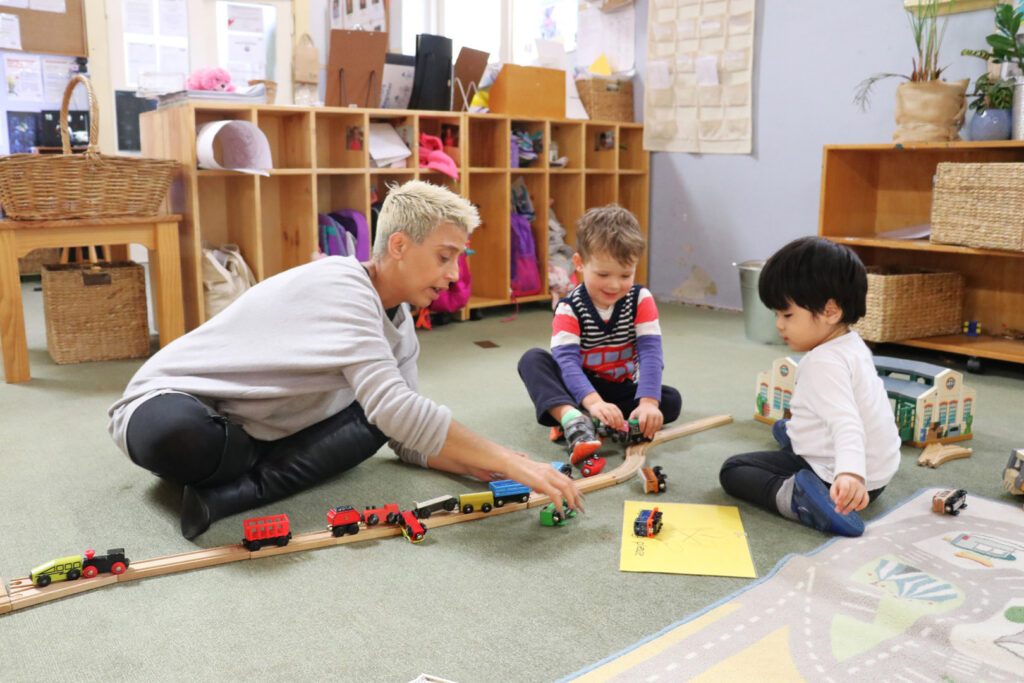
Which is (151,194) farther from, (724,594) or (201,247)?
(724,594)

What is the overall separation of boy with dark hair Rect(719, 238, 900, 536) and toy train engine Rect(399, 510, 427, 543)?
0.68m

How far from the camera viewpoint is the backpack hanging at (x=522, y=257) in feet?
13.2

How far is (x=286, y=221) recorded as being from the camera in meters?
3.56

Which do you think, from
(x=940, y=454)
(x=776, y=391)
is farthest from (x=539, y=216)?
(x=940, y=454)

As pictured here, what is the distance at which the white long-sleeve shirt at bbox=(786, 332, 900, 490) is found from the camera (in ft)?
4.96

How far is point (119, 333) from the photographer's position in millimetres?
3045

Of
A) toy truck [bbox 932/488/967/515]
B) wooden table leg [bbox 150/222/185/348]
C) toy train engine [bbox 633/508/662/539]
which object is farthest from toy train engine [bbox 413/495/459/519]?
wooden table leg [bbox 150/222/185/348]

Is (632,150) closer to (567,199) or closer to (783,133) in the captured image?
(567,199)

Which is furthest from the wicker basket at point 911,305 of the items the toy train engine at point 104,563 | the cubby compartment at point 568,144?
the toy train engine at point 104,563

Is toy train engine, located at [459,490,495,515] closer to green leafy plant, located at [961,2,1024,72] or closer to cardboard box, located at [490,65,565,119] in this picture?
green leafy plant, located at [961,2,1024,72]

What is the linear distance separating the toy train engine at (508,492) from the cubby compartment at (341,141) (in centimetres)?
212

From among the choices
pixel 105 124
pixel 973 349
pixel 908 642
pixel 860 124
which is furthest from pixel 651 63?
pixel 908 642

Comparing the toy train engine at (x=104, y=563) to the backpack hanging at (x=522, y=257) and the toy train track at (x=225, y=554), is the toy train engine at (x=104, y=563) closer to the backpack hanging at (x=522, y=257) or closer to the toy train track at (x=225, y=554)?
the toy train track at (x=225, y=554)

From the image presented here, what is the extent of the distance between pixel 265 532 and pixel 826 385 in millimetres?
1035
